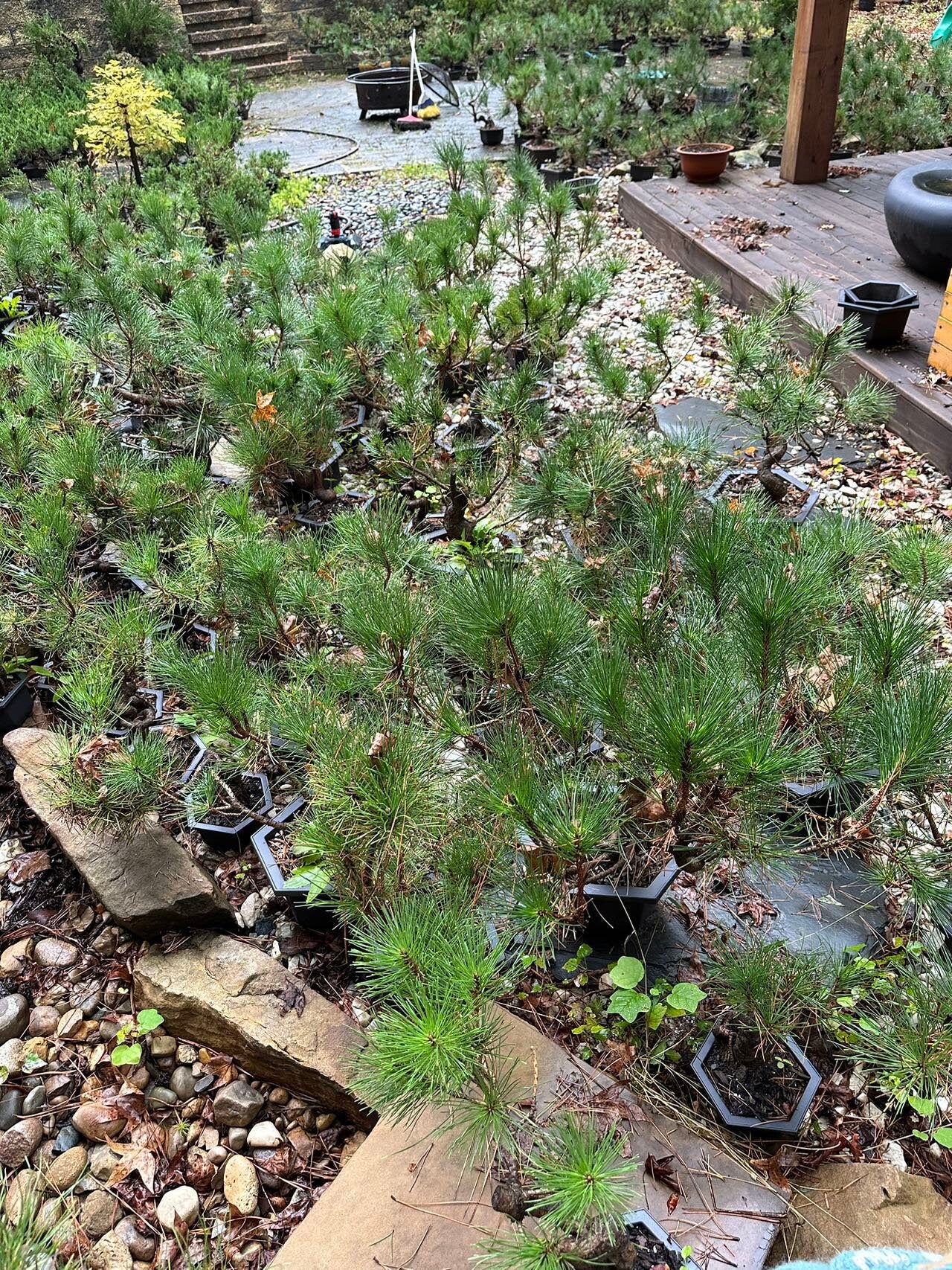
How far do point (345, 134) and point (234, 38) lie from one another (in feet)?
15.7

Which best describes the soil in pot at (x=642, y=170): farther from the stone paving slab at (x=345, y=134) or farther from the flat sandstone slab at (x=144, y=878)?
the flat sandstone slab at (x=144, y=878)

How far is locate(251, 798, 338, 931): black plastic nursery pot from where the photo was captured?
5.83 ft

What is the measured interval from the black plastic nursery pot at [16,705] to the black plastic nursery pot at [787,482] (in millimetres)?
2081

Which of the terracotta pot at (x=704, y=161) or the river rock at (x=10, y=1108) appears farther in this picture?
the terracotta pot at (x=704, y=161)

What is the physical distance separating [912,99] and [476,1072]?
781 centimetres

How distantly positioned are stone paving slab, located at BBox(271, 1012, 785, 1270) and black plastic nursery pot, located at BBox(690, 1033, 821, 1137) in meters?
0.06

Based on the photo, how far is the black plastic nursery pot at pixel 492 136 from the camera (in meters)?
8.33

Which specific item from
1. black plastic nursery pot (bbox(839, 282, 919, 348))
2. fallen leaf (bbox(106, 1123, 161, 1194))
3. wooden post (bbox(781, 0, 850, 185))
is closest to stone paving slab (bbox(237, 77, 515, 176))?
wooden post (bbox(781, 0, 850, 185))

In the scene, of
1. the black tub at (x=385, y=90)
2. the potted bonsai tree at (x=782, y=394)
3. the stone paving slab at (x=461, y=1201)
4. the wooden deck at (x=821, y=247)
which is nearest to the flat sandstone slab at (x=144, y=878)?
the stone paving slab at (x=461, y=1201)

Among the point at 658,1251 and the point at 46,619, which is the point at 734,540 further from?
the point at 46,619

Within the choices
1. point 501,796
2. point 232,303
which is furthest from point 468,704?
point 232,303

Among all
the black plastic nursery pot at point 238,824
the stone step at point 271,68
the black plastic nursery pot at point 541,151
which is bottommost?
the black plastic nursery pot at point 238,824

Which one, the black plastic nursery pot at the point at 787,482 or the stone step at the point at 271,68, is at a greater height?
the stone step at the point at 271,68

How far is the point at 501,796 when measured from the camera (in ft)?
3.93
